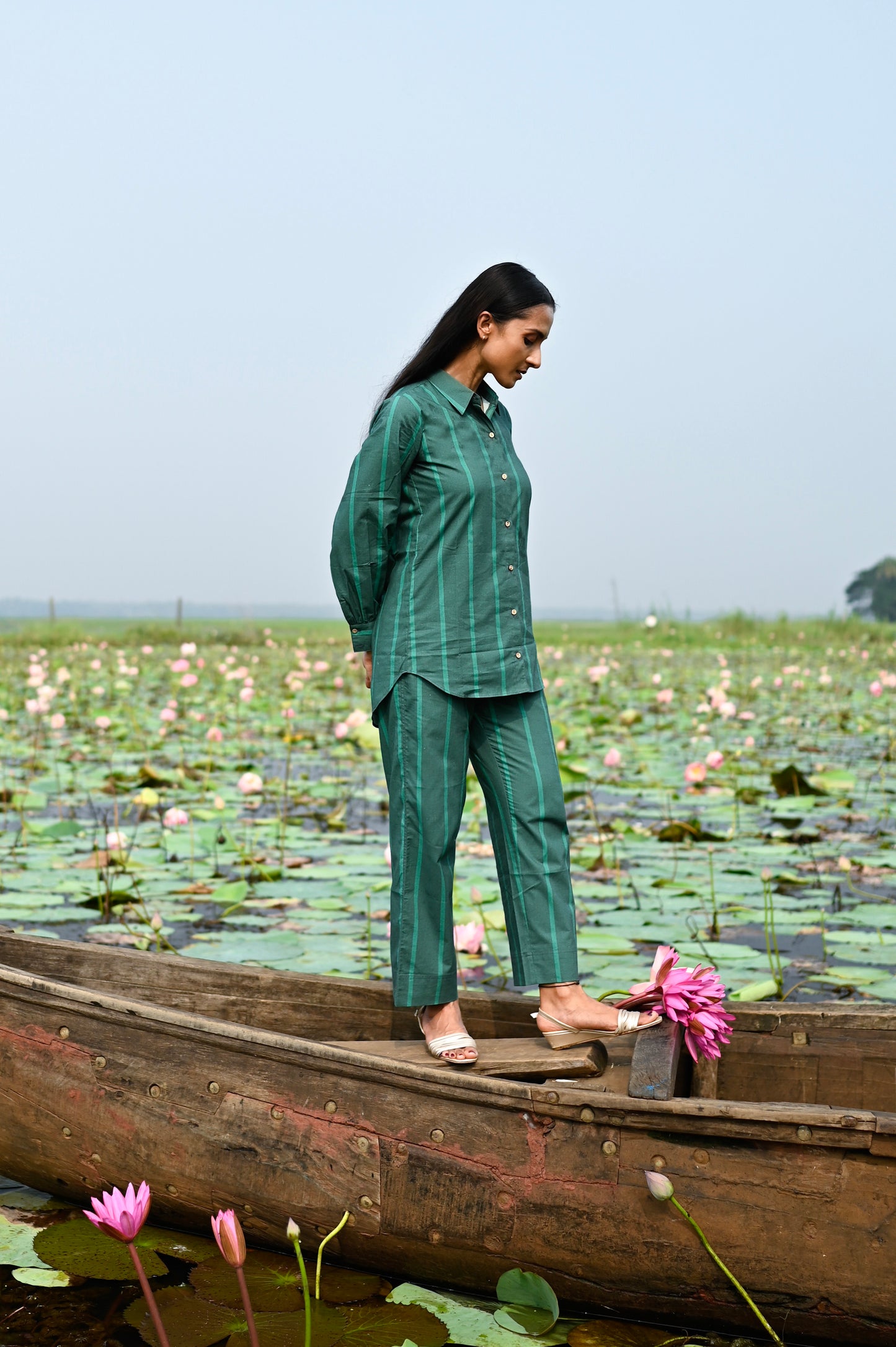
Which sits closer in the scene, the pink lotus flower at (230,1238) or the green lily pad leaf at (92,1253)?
the pink lotus flower at (230,1238)

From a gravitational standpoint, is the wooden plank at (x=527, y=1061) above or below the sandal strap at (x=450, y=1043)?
below

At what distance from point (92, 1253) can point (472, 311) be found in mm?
1740

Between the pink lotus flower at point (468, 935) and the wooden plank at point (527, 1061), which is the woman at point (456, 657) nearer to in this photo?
the wooden plank at point (527, 1061)

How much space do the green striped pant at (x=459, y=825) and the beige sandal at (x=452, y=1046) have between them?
7 centimetres

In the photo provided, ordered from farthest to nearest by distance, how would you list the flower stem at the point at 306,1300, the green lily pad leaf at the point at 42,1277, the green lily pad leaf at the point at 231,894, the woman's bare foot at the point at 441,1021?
the green lily pad leaf at the point at 231,894 < the woman's bare foot at the point at 441,1021 < the green lily pad leaf at the point at 42,1277 < the flower stem at the point at 306,1300

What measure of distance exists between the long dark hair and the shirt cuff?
413 mm

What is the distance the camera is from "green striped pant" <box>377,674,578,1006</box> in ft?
6.99

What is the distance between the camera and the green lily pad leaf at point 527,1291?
1799 mm

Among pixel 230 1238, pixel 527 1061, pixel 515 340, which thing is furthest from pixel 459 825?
pixel 230 1238

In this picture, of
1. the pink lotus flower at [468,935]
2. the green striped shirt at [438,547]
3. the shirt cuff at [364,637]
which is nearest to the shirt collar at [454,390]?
the green striped shirt at [438,547]

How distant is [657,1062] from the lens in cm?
187

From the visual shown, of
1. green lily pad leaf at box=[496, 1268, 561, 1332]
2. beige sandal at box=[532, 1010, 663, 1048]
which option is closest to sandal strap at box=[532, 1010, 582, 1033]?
beige sandal at box=[532, 1010, 663, 1048]

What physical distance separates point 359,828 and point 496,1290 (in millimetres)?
3687

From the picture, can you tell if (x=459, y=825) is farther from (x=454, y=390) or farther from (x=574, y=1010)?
(x=454, y=390)
